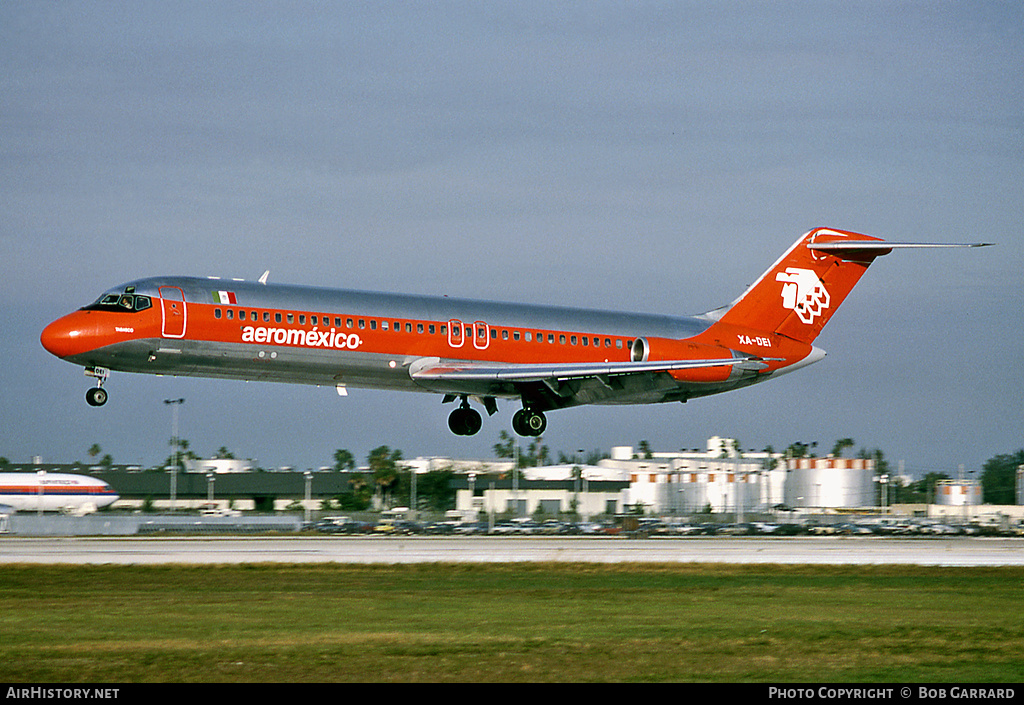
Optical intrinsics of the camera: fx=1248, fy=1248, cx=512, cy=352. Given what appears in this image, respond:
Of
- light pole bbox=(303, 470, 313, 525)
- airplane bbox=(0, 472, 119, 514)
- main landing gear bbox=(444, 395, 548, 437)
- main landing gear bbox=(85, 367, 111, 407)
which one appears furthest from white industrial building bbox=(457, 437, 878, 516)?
main landing gear bbox=(85, 367, 111, 407)

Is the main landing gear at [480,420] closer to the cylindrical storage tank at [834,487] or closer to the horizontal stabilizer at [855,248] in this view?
the horizontal stabilizer at [855,248]

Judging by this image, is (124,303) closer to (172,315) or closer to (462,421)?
(172,315)

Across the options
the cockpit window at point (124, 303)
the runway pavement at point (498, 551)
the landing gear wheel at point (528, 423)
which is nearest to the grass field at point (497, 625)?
the runway pavement at point (498, 551)

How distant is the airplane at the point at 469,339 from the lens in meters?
38.4

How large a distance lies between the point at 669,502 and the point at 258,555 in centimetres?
6222

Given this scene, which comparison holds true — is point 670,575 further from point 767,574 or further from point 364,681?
point 364,681

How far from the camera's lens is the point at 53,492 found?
300 ft

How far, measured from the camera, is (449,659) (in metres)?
20.7

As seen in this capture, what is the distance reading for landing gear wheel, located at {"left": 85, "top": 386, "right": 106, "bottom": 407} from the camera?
3834 cm

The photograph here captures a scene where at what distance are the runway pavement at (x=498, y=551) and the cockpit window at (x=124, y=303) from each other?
776 centimetres

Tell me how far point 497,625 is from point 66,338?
1940 centimetres

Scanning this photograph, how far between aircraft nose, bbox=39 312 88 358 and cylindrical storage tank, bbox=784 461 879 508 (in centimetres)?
7137

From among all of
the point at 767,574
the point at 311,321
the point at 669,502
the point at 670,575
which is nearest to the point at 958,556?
the point at 767,574

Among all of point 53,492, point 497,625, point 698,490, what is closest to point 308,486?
point 53,492
